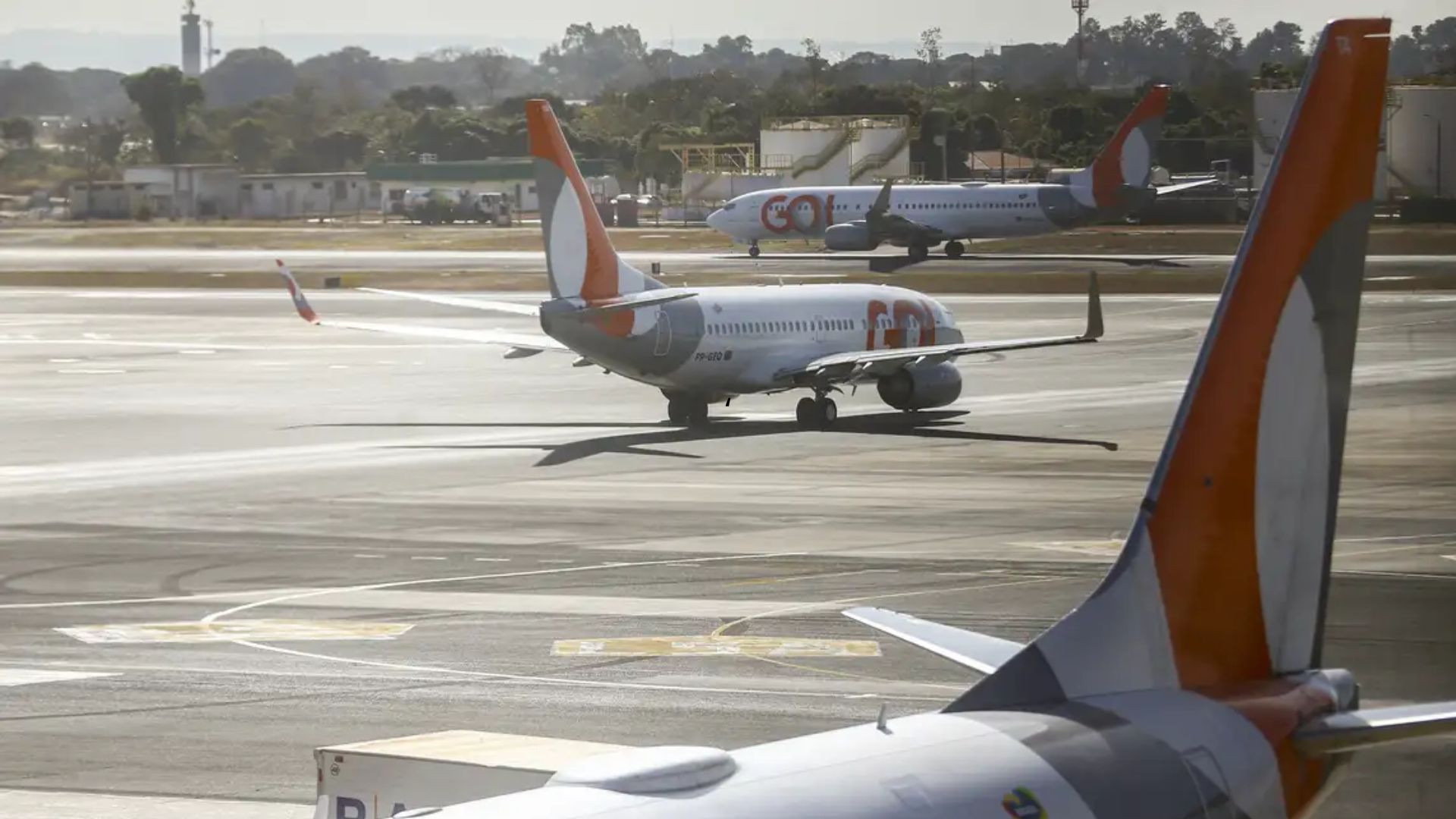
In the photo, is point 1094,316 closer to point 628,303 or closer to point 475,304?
point 628,303

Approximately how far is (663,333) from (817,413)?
222 inches

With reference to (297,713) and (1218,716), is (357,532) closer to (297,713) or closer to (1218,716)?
(297,713)

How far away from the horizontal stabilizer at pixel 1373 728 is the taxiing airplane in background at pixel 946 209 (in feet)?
377

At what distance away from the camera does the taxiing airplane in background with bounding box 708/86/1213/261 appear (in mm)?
128250

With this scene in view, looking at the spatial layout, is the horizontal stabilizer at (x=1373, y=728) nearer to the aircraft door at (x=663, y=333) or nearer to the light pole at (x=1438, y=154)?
the aircraft door at (x=663, y=333)

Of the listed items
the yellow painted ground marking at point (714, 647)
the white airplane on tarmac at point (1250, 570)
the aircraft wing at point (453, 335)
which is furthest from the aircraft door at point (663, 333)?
the white airplane on tarmac at point (1250, 570)

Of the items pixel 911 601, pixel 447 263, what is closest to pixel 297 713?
pixel 911 601

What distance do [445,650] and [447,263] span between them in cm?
11175

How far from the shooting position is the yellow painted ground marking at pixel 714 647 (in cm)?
2781

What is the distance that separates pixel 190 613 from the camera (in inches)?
1238

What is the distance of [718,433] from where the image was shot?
55.4 meters

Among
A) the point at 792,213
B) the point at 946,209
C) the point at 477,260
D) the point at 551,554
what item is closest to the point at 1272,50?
the point at 551,554

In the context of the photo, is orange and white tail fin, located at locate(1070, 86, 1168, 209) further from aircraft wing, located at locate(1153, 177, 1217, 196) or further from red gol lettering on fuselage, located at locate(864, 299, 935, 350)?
red gol lettering on fuselage, located at locate(864, 299, 935, 350)

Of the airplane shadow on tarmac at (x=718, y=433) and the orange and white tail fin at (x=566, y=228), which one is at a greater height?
the orange and white tail fin at (x=566, y=228)
